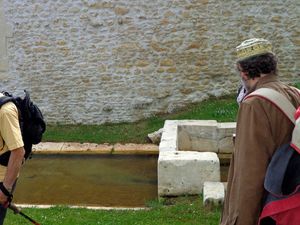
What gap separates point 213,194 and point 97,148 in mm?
3821

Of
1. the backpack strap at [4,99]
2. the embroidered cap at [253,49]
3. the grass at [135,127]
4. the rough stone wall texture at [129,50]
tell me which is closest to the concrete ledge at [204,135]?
the grass at [135,127]

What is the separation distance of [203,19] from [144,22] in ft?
3.65

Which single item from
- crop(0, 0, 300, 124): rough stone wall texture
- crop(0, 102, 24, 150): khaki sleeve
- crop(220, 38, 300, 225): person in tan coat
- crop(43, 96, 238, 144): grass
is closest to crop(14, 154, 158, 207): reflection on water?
crop(43, 96, 238, 144): grass

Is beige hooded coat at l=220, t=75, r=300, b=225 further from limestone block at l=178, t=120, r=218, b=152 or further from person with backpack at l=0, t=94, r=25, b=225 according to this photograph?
limestone block at l=178, t=120, r=218, b=152

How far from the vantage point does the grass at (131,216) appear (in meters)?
4.94

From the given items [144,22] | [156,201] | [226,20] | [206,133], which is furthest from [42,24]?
[156,201]

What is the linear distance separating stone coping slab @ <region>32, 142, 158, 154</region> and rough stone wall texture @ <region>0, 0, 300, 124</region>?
1353 millimetres

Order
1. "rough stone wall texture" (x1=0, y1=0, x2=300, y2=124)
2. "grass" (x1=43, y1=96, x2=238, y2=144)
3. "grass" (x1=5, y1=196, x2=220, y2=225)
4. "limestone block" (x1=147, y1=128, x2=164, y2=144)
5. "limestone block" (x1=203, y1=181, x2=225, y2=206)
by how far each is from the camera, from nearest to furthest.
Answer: "grass" (x1=5, y1=196, x2=220, y2=225)
"limestone block" (x1=203, y1=181, x2=225, y2=206)
"limestone block" (x1=147, y1=128, x2=164, y2=144)
"grass" (x1=43, y1=96, x2=238, y2=144)
"rough stone wall texture" (x1=0, y1=0, x2=300, y2=124)

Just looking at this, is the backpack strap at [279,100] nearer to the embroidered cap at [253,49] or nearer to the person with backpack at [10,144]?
the embroidered cap at [253,49]

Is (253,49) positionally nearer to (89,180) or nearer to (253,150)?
(253,150)

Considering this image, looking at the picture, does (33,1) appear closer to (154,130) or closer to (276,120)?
(154,130)

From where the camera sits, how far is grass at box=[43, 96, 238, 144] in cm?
919

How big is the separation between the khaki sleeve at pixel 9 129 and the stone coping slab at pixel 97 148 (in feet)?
17.4

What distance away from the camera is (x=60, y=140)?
30.3 ft
